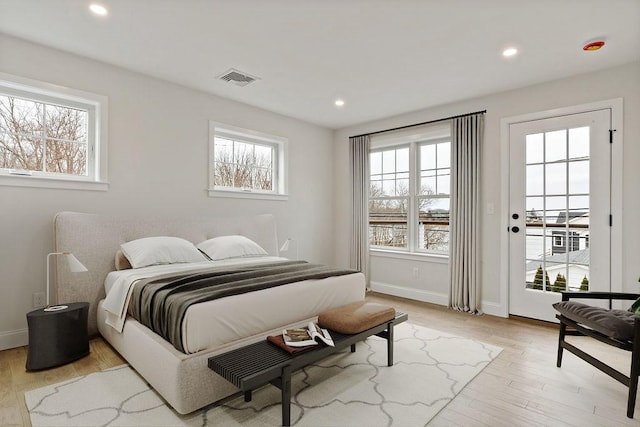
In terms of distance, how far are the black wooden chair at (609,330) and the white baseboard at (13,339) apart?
13.8 feet

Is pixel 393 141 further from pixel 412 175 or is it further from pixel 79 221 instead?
pixel 79 221

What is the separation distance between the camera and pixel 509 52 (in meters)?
2.83

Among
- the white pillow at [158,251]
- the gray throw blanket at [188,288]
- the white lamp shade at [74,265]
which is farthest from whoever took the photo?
the white pillow at [158,251]

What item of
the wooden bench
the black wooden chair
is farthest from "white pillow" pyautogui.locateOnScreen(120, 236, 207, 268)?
the black wooden chair

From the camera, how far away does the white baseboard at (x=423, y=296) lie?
3.78 metres

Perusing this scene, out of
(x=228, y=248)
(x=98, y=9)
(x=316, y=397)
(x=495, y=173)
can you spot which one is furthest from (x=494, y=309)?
(x=98, y=9)

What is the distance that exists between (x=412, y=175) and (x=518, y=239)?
5.18 ft

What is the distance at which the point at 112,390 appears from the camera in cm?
208

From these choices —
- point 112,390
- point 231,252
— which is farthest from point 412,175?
point 112,390

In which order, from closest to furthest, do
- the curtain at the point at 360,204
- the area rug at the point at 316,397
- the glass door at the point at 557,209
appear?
the area rug at the point at 316,397 < the glass door at the point at 557,209 < the curtain at the point at 360,204

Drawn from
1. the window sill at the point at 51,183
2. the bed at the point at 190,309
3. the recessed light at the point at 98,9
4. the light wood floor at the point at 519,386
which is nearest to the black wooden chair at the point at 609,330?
the light wood floor at the point at 519,386

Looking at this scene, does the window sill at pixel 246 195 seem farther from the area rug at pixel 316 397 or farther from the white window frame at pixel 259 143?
the area rug at pixel 316 397

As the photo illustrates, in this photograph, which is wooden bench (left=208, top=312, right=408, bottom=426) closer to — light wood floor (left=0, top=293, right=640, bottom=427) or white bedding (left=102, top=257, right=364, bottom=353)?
white bedding (left=102, top=257, right=364, bottom=353)

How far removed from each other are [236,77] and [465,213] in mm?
3009
